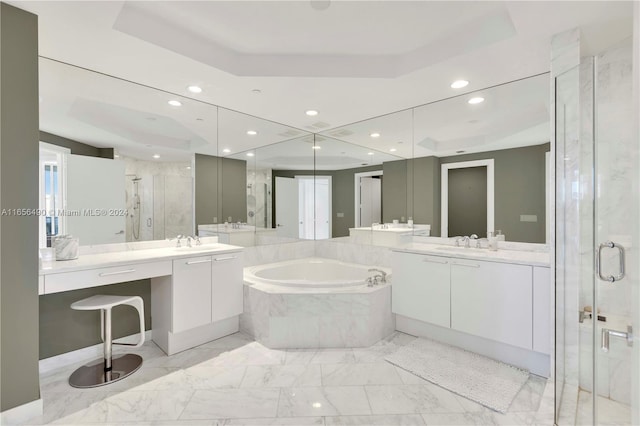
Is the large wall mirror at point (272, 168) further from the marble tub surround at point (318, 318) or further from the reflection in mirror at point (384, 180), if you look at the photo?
the marble tub surround at point (318, 318)

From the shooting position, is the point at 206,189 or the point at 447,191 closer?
the point at 447,191

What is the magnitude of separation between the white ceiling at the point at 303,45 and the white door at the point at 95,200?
0.89 ft

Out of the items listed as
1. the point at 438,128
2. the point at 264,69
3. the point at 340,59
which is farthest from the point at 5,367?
the point at 438,128

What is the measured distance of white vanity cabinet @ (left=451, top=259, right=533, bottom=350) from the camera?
2.19 metres

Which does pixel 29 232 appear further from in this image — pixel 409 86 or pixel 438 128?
pixel 438 128

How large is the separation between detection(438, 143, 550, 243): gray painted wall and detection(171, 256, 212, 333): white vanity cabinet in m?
2.76

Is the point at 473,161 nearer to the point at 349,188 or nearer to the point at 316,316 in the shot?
the point at 349,188

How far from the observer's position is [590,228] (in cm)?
184

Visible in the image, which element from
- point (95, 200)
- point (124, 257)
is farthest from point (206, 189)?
point (124, 257)

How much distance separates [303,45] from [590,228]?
2328 mm

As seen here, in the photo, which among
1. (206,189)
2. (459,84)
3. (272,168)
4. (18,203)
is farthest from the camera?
(272,168)

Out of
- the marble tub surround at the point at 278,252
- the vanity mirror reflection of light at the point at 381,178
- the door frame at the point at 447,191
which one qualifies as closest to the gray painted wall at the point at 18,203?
the marble tub surround at the point at 278,252

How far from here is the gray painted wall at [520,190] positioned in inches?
94.9

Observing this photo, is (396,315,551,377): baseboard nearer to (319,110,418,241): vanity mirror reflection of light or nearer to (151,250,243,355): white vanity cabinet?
(319,110,418,241): vanity mirror reflection of light
